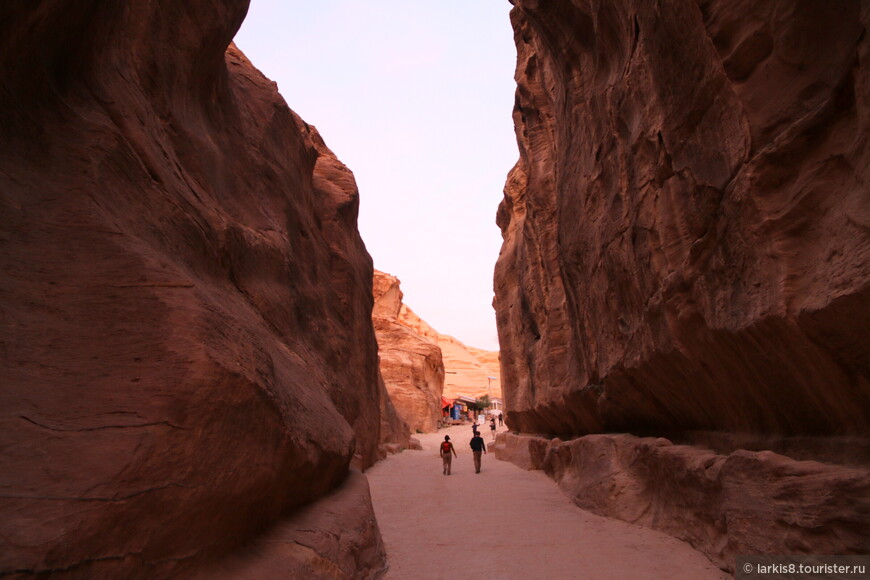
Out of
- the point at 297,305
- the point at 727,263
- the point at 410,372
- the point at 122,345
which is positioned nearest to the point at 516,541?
the point at 727,263

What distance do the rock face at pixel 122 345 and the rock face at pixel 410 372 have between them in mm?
29829

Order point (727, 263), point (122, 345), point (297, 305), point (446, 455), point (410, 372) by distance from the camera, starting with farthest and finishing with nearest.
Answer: point (410, 372)
point (446, 455)
point (297, 305)
point (727, 263)
point (122, 345)

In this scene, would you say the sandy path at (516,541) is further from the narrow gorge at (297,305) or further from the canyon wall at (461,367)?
the canyon wall at (461,367)

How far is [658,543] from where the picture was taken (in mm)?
5750

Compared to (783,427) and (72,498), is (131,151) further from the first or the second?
(783,427)

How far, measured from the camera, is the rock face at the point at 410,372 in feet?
123

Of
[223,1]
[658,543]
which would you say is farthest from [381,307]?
[658,543]

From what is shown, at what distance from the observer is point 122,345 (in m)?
3.40

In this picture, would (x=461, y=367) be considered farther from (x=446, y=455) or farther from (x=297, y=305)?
(x=297, y=305)

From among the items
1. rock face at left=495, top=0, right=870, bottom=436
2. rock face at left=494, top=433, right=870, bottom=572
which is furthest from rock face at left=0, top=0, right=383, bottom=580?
rock face at left=495, top=0, right=870, bottom=436

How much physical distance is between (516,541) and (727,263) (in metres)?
3.80

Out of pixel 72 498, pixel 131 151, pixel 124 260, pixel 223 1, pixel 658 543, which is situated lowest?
pixel 658 543

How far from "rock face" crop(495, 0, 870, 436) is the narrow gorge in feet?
0.09

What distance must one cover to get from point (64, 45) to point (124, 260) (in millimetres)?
2045
